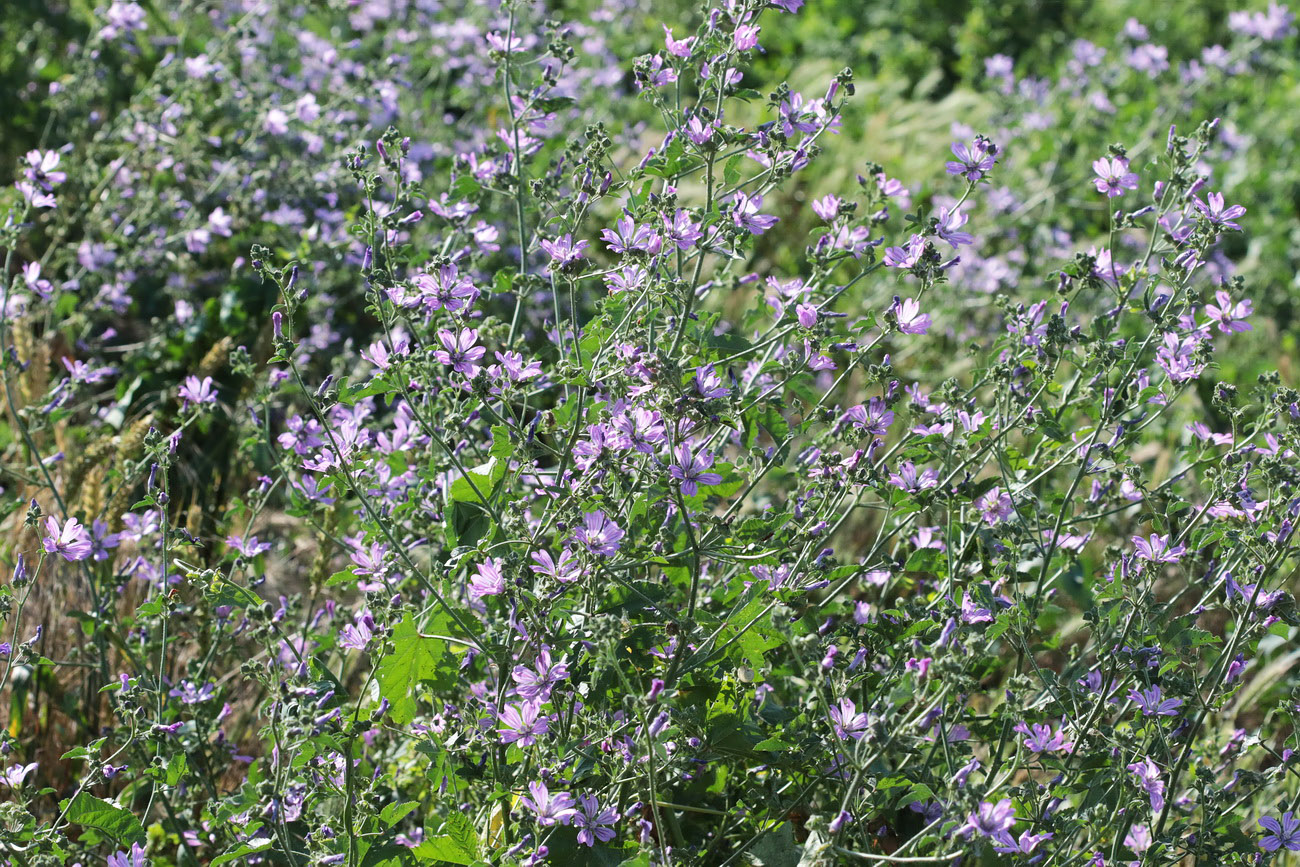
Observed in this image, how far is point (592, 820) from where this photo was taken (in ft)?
6.57

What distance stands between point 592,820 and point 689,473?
0.60m

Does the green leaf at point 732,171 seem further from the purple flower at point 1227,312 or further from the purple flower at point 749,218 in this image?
the purple flower at point 1227,312

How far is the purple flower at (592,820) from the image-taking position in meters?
1.98

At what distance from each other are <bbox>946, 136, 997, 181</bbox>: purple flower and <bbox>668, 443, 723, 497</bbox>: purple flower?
801 mm

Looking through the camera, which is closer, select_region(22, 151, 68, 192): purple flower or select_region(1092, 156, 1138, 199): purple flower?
select_region(1092, 156, 1138, 199): purple flower

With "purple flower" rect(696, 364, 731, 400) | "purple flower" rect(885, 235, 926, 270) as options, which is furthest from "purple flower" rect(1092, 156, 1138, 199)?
"purple flower" rect(696, 364, 731, 400)

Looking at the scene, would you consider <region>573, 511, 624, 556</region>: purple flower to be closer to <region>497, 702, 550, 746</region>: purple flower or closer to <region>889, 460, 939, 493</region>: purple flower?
<region>497, 702, 550, 746</region>: purple flower

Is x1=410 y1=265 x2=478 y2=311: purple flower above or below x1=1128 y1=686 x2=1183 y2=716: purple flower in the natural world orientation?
above

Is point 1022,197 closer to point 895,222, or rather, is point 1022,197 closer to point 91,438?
point 895,222

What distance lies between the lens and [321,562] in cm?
270

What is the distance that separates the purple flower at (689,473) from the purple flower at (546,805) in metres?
0.53

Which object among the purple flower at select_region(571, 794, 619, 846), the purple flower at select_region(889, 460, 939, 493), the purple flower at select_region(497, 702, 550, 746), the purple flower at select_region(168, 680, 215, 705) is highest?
the purple flower at select_region(889, 460, 939, 493)

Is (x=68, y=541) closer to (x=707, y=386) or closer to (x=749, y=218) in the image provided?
(x=707, y=386)

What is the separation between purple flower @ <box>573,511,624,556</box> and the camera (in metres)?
1.91
